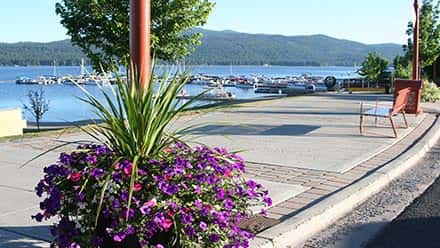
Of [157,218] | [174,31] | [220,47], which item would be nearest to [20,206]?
[157,218]

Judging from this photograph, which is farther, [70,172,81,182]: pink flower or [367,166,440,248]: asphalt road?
[367,166,440,248]: asphalt road

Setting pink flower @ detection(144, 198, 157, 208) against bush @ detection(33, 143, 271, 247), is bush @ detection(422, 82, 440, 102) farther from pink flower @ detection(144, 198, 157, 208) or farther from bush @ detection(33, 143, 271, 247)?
pink flower @ detection(144, 198, 157, 208)

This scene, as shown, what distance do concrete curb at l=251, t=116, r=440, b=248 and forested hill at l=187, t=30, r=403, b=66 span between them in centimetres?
9674

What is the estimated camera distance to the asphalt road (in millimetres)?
5148

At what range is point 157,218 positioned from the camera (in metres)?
3.38

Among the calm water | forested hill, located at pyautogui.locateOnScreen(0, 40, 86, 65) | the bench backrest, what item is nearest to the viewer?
the calm water

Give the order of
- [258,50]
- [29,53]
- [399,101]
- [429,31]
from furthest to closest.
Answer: [258,50]
[29,53]
[429,31]
[399,101]

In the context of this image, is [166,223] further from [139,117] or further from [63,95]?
[63,95]

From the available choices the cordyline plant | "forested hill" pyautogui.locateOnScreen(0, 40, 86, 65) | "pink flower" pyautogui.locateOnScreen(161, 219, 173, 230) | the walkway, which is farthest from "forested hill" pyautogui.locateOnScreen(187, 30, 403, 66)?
"pink flower" pyautogui.locateOnScreen(161, 219, 173, 230)

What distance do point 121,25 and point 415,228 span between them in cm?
1149

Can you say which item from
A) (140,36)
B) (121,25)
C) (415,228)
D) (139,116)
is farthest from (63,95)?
(139,116)

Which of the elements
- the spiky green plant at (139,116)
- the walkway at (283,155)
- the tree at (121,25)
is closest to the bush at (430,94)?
the walkway at (283,155)

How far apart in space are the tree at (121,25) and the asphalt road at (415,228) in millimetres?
10172

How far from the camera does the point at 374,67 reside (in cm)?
4425
